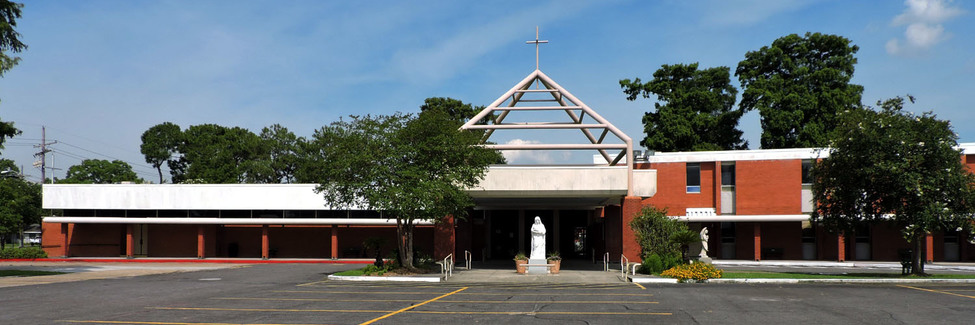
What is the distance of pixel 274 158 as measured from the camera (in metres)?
83.5

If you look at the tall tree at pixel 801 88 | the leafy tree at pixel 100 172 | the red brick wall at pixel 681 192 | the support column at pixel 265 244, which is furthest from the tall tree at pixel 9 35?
the leafy tree at pixel 100 172

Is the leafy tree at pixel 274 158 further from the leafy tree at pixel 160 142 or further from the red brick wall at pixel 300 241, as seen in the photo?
the red brick wall at pixel 300 241

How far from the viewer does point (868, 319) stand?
15.4 m

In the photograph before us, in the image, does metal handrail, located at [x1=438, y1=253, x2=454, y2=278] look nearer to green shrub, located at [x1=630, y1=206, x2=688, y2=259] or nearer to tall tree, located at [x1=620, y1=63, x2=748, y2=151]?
green shrub, located at [x1=630, y1=206, x2=688, y2=259]

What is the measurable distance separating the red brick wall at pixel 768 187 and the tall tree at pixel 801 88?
1369 centimetres

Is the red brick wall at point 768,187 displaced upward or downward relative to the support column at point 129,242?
upward

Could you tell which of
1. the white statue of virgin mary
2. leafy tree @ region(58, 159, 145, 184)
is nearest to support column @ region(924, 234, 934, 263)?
the white statue of virgin mary

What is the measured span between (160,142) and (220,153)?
14636 mm

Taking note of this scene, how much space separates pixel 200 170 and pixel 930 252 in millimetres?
70679

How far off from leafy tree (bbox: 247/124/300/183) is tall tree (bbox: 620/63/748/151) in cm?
3838

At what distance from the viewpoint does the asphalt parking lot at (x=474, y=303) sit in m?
15.6

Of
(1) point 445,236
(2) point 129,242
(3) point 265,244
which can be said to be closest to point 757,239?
(1) point 445,236

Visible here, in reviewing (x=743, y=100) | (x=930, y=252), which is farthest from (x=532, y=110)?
(x=743, y=100)

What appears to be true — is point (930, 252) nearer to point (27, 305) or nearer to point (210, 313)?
point (210, 313)
